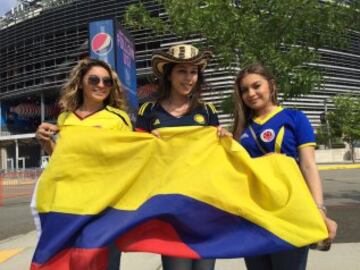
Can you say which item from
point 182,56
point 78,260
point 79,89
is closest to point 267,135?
point 182,56

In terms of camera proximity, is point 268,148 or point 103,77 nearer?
point 268,148

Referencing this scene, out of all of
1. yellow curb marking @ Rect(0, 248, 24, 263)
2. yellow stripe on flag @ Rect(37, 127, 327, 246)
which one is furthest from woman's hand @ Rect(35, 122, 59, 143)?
yellow curb marking @ Rect(0, 248, 24, 263)

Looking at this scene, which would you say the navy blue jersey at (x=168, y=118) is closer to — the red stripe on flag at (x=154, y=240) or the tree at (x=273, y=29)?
the red stripe on flag at (x=154, y=240)

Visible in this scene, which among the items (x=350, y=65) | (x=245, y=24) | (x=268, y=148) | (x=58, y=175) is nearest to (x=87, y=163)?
(x=58, y=175)

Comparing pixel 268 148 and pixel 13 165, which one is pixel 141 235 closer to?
pixel 268 148

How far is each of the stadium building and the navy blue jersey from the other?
163 feet

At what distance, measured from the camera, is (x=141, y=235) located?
123 inches

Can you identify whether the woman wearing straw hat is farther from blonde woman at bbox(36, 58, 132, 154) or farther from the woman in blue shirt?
the woman in blue shirt

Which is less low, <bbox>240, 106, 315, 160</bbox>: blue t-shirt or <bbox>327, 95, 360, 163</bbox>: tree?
<bbox>240, 106, 315, 160</bbox>: blue t-shirt

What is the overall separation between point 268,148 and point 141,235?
892mm

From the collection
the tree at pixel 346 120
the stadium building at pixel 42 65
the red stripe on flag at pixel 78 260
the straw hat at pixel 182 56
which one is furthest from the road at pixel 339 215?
the stadium building at pixel 42 65

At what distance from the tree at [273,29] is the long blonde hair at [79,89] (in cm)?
593

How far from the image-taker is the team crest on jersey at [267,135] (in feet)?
10.8

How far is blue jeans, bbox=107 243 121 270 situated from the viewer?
3.16 meters
